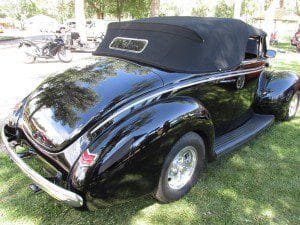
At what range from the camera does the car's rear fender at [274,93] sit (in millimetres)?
5488

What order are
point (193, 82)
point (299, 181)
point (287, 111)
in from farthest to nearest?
1. point (287, 111)
2. point (299, 181)
3. point (193, 82)

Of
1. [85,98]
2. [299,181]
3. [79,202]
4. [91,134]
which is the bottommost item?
[299,181]

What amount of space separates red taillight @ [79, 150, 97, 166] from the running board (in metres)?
1.75

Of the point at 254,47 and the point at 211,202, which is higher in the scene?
the point at 254,47

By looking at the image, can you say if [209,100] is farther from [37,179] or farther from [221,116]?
[37,179]

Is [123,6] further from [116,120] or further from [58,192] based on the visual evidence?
[58,192]

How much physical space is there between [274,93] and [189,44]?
7.47 ft

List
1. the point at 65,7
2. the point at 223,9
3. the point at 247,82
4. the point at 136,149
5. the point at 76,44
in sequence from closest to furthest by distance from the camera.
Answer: the point at 136,149
the point at 247,82
the point at 76,44
the point at 223,9
the point at 65,7

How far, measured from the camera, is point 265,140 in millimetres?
5395

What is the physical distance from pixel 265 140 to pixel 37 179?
384 cm

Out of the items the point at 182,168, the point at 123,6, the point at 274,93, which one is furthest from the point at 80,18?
the point at 123,6

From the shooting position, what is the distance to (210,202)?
368 cm

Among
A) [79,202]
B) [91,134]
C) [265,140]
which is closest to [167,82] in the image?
[91,134]

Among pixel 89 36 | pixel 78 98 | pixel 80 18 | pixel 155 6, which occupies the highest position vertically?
pixel 155 6
